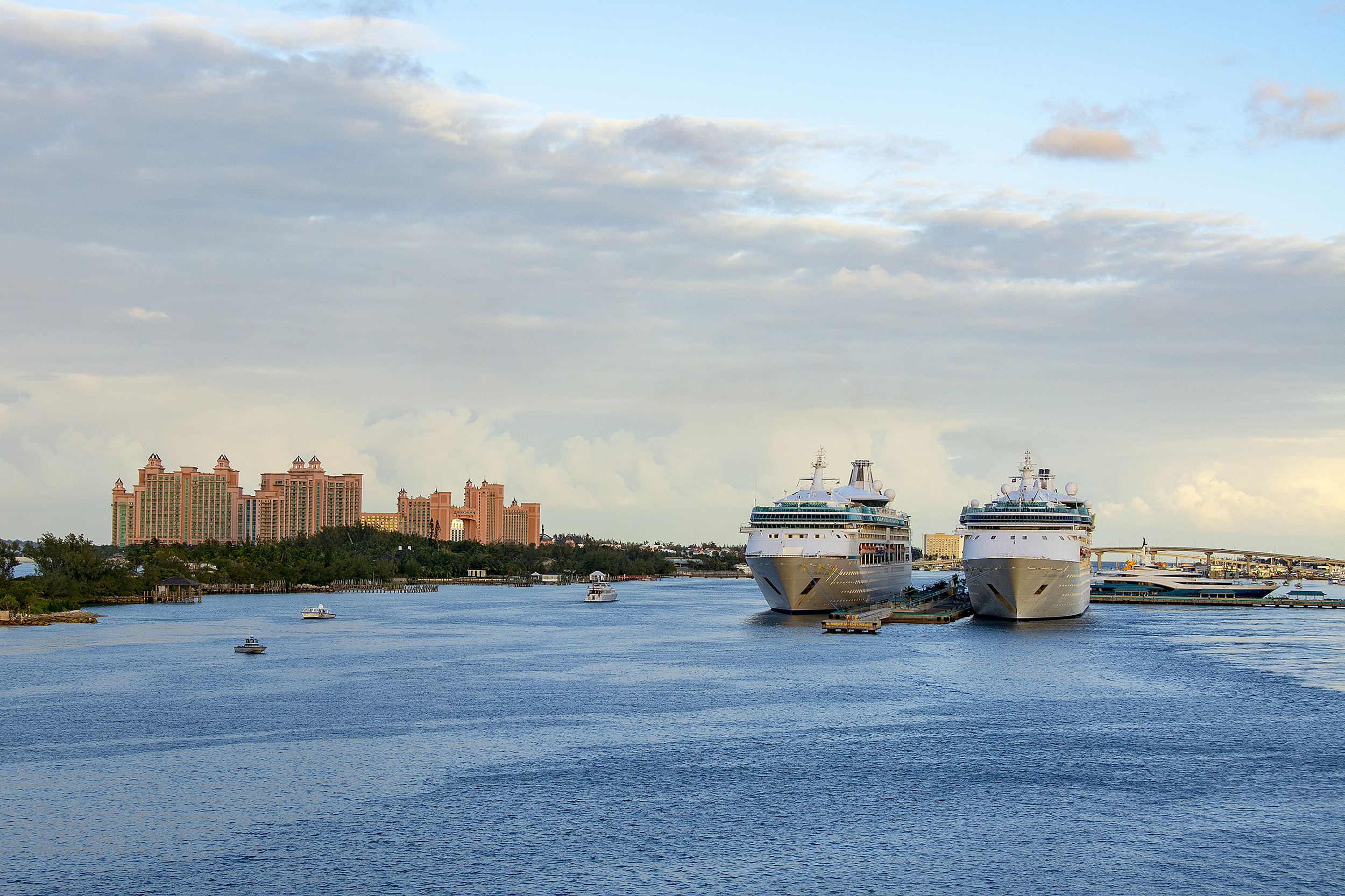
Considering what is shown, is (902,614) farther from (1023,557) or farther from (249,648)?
(249,648)

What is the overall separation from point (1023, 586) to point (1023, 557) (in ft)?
9.20

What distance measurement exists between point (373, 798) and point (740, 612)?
72.0 metres

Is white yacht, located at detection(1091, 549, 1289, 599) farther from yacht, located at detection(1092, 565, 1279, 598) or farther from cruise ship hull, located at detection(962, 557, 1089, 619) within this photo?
cruise ship hull, located at detection(962, 557, 1089, 619)

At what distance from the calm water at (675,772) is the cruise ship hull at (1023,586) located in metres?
12.6

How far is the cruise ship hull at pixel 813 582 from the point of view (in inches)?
3164

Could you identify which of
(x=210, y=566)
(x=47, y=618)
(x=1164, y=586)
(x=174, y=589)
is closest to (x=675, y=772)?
(x=47, y=618)

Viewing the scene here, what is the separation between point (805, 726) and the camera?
133ft

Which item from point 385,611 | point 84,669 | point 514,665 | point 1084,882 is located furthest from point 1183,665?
point 385,611

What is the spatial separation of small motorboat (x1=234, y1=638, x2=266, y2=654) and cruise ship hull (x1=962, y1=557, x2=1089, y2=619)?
4349cm

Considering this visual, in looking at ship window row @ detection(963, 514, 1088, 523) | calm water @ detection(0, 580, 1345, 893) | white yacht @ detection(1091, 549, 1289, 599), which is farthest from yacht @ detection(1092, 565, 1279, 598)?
Answer: calm water @ detection(0, 580, 1345, 893)

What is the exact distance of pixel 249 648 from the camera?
209ft

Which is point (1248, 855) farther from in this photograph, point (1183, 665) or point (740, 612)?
point (740, 612)

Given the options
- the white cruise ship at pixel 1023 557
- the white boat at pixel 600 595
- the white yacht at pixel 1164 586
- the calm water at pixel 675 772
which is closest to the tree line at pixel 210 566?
the calm water at pixel 675 772

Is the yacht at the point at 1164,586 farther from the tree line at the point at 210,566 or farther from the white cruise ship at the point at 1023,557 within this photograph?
the tree line at the point at 210,566
